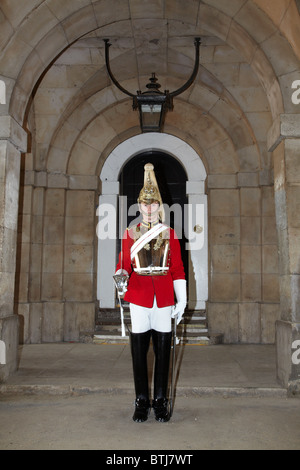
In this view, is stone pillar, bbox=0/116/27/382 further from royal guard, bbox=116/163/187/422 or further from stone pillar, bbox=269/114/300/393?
stone pillar, bbox=269/114/300/393

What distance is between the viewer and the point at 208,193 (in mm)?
8891

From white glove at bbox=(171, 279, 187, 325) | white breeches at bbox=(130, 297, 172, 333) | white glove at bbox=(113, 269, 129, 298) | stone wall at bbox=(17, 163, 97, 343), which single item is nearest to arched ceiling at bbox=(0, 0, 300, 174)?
stone wall at bbox=(17, 163, 97, 343)

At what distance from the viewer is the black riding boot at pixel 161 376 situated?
150 inches

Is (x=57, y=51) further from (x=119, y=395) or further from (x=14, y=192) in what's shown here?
(x=119, y=395)

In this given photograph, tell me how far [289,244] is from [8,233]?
3.58m

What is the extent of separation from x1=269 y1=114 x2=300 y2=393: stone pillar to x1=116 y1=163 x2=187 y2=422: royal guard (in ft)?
5.14

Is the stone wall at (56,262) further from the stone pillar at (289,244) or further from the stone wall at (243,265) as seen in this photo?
the stone pillar at (289,244)

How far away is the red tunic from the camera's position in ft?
12.9

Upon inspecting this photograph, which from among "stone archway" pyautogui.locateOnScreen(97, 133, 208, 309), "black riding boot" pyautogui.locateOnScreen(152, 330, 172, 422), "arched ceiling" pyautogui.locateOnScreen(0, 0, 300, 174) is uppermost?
"arched ceiling" pyautogui.locateOnScreen(0, 0, 300, 174)

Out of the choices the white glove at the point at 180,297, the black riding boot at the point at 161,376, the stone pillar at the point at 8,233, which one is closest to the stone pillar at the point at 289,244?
the white glove at the point at 180,297

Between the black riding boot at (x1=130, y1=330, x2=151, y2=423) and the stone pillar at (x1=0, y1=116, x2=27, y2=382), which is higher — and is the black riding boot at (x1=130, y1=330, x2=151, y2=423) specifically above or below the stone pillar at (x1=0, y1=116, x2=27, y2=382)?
below

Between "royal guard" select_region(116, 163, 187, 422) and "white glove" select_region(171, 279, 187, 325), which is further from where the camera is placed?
"white glove" select_region(171, 279, 187, 325)

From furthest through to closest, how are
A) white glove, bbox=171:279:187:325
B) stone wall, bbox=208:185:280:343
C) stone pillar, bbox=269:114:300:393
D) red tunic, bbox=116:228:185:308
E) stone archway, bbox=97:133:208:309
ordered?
1. stone archway, bbox=97:133:208:309
2. stone wall, bbox=208:185:280:343
3. stone pillar, bbox=269:114:300:393
4. white glove, bbox=171:279:187:325
5. red tunic, bbox=116:228:185:308

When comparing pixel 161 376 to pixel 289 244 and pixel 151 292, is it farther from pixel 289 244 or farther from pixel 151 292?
pixel 289 244
